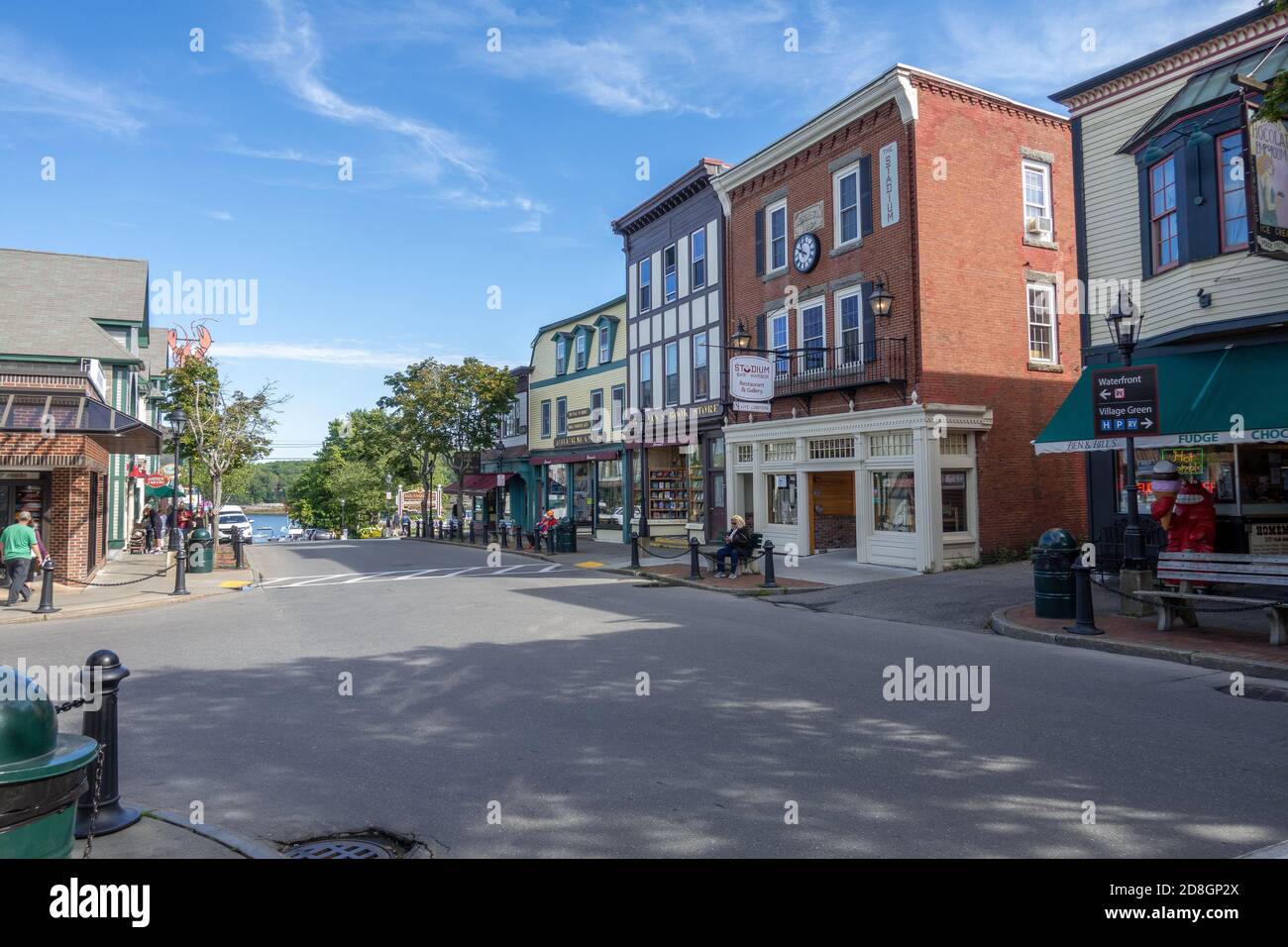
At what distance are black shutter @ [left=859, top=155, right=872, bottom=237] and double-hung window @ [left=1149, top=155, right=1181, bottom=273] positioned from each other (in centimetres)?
689

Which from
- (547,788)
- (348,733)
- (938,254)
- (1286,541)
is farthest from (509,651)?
(938,254)

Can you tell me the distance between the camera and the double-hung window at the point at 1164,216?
14.5 m

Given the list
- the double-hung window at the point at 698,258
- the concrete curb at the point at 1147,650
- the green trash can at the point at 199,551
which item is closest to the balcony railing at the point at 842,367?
the double-hung window at the point at 698,258

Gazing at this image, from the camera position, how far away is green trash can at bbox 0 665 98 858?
3.07 m

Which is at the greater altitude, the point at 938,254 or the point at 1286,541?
the point at 938,254

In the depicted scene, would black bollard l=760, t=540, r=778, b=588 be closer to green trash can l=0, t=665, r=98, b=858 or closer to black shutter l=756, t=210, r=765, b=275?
black shutter l=756, t=210, r=765, b=275

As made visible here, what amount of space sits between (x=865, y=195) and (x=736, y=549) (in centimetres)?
933

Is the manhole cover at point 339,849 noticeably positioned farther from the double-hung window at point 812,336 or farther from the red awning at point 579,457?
the red awning at point 579,457

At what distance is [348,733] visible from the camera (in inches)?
267

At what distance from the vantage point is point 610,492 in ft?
111

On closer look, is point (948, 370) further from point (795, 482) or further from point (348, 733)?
point (348, 733)

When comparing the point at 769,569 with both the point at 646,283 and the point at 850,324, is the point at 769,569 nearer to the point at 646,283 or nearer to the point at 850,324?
the point at 850,324
